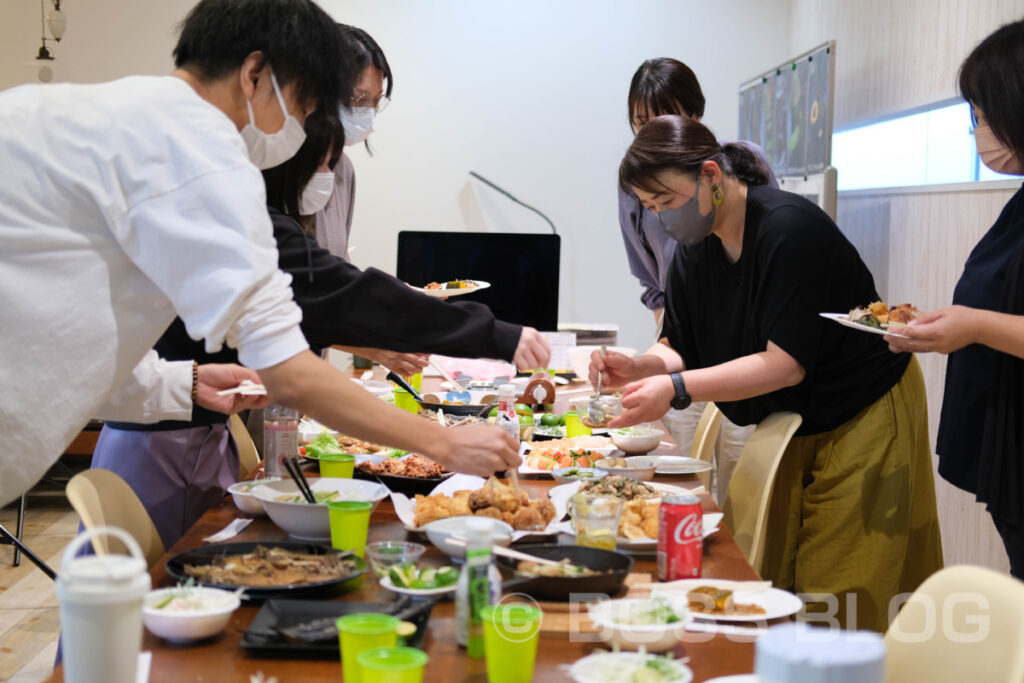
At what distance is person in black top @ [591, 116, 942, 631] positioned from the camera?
92.8 inches

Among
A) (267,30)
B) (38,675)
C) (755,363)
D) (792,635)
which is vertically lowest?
(38,675)

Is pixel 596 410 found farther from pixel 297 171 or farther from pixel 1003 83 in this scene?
pixel 1003 83

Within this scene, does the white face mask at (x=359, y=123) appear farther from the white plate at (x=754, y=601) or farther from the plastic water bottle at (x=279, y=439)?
the white plate at (x=754, y=601)

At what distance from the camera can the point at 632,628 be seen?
132cm

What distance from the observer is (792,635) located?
0.88 m

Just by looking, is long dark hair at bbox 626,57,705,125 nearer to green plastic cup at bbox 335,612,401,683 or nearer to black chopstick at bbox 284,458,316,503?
black chopstick at bbox 284,458,316,503

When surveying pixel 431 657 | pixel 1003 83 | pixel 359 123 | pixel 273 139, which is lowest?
pixel 431 657

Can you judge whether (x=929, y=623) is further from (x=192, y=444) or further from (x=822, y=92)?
(x=822, y=92)

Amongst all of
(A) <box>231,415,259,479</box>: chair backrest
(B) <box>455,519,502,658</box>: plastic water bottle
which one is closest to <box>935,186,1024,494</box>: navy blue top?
(B) <box>455,519,502,658</box>: plastic water bottle

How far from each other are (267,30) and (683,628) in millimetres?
1087

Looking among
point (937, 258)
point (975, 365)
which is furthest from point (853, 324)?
point (937, 258)

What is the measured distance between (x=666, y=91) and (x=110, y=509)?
2538 mm

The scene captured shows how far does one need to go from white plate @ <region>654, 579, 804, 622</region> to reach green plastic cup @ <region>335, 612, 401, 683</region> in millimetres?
456

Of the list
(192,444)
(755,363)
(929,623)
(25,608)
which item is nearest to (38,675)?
(25,608)
